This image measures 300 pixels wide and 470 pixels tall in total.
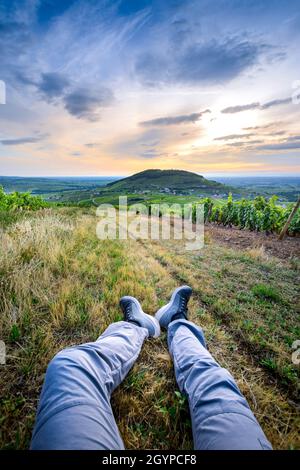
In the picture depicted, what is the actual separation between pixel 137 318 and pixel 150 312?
614 mm

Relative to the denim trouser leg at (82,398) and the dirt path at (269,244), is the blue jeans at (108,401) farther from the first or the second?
the dirt path at (269,244)

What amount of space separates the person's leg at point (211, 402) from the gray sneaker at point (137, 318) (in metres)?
0.35

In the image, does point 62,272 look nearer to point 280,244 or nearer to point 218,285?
point 218,285

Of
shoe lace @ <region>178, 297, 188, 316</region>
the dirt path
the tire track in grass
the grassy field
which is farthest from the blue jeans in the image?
the dirt path

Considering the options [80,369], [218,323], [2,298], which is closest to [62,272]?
[2,298]

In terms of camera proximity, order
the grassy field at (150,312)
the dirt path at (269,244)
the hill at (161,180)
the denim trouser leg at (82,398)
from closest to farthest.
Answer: the denim trouser leg at (82,398), the grassy field at (150,312), the dirt path at (269,244), the hill at (161,180)

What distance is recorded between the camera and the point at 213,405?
1.35m

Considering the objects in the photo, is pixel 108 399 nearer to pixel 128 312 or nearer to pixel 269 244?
pixel 128 312

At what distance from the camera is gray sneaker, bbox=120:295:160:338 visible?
95.4 inches

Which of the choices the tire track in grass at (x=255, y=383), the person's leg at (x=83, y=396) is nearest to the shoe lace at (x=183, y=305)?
the tire track in grass at (x=255, y=383)

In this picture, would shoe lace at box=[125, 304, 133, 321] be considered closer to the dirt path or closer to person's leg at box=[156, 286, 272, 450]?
person's leg at box=[156, 286, 272, 450]

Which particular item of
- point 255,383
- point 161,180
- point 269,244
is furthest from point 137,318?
point 161,180

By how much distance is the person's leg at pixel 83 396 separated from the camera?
3.47 ft
